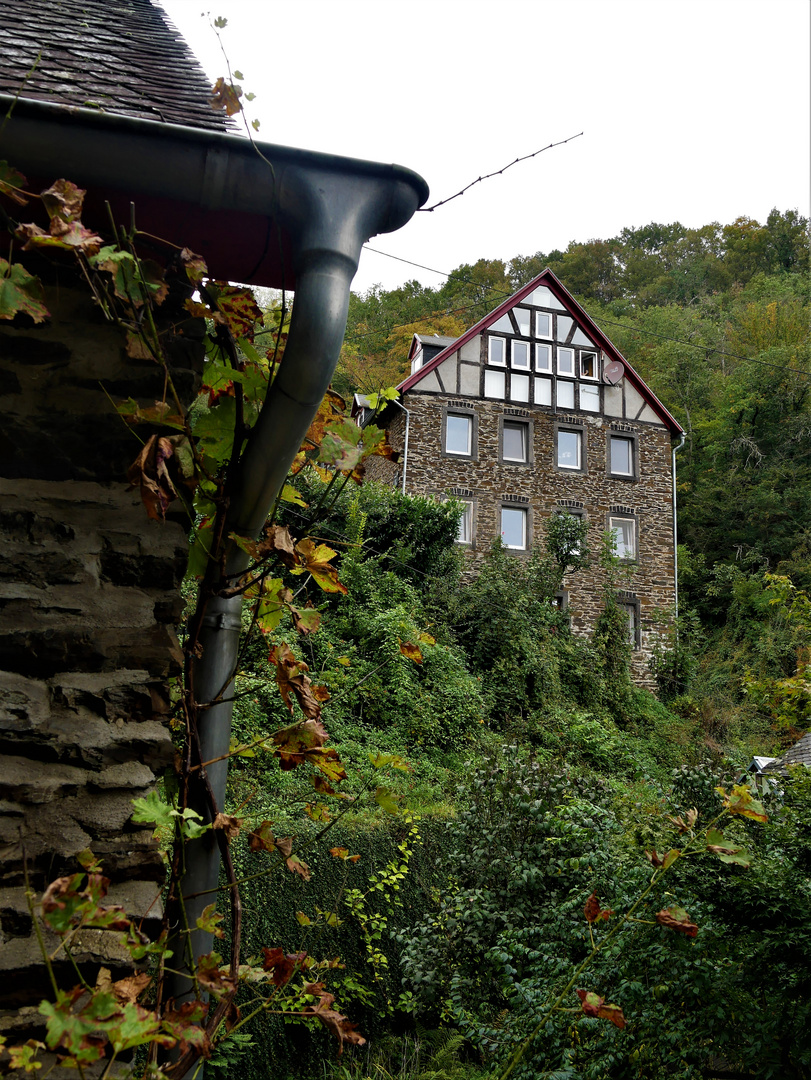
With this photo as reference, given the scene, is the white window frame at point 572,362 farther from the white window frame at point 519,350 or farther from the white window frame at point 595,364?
the white window frame at point 519,350

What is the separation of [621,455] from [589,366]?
7.18ft

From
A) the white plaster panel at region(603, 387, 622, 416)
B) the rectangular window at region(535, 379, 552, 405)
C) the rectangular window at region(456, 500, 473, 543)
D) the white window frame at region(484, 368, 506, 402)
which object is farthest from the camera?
the white plaster panel at region(603, 387, 622, 416)

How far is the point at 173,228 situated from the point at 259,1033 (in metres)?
4.79

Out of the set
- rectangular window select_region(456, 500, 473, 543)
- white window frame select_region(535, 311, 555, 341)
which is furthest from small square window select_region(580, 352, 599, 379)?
rectangular window select_region(456, 500, 473, 543)

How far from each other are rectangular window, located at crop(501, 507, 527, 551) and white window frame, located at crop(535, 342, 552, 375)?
10.8 ft

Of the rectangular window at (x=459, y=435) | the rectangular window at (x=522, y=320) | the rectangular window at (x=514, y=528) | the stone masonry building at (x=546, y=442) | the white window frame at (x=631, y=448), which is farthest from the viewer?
the white window frame at (x=631, y=448)

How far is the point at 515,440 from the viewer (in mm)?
19156

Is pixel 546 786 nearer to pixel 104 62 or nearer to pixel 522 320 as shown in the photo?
pixel 104 62

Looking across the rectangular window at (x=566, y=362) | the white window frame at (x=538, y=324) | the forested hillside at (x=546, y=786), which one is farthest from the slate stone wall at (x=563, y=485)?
the white window frame at (x=538, y=324)

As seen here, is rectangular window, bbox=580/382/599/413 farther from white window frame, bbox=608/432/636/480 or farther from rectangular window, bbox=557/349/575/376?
white window frame, bbox=608/432/636/480

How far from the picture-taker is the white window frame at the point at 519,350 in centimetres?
1917

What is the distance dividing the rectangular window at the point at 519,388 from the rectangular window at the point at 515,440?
1.84 ft

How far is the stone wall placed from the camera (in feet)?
6.00

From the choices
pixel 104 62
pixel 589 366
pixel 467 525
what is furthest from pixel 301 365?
pixel 589 366
